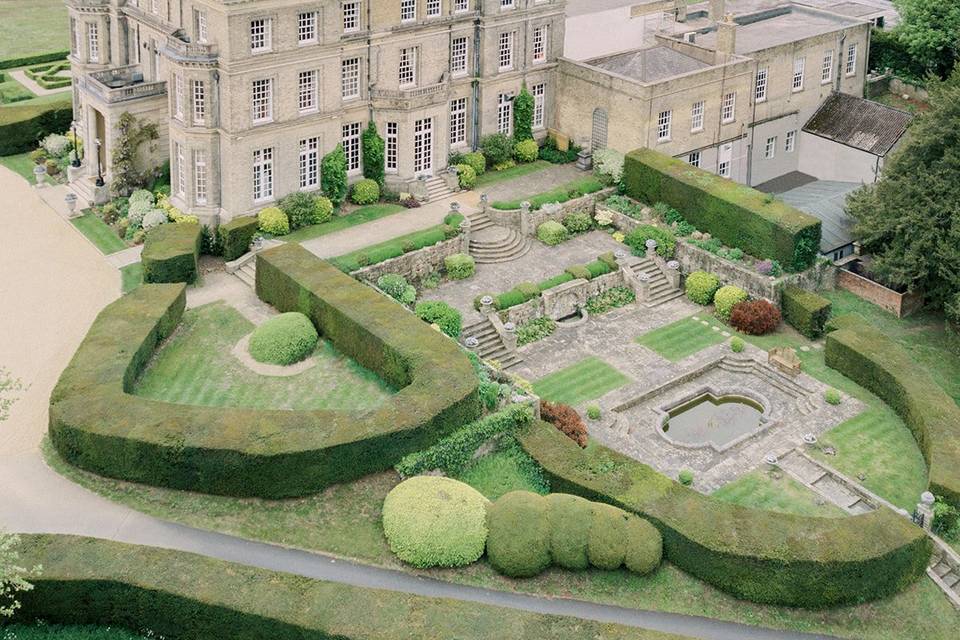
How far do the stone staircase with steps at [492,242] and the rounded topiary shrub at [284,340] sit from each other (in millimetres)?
12079

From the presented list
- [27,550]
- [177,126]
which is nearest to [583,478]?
[27,550]

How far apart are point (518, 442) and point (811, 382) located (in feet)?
51.9

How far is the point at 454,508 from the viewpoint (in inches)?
1615

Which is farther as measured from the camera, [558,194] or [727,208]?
[558,194]

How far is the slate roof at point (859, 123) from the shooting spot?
70125mm

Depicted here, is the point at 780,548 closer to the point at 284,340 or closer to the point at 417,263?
the point at 284,340

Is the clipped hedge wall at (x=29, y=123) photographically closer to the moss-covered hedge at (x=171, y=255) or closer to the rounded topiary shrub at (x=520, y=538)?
the moss-covered hedge at (x=171, y=255)

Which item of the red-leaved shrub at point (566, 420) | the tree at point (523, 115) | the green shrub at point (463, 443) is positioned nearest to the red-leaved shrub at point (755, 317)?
the red-leaved shrub at point (566, 420)

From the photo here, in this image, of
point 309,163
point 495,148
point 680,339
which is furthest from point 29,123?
point 680,339

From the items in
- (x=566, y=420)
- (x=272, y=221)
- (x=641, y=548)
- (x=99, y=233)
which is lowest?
(x=641, y=548)

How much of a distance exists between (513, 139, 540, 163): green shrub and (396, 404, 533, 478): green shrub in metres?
25.3

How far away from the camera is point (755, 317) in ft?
187

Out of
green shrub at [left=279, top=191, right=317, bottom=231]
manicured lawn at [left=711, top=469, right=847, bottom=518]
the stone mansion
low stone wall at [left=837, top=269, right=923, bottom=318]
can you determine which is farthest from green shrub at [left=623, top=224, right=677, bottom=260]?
green shrub at [left=279, top=191, right=317, bottom=231]

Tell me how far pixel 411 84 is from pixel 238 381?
21.8 metres
